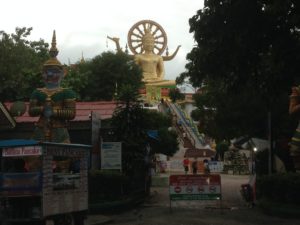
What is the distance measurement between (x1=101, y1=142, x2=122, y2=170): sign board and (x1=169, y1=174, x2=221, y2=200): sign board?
1.93 meters

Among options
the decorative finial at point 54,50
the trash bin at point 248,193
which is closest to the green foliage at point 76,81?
the decorative finial at point 54,50

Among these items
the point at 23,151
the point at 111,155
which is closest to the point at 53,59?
the point at 111,155

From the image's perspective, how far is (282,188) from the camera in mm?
16641

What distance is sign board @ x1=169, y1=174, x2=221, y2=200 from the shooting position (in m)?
17.8

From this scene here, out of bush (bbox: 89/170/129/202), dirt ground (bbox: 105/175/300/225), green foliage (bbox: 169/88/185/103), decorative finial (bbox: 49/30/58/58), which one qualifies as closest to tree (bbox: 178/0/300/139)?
dirt ground (bbox: 105/175/300/225)

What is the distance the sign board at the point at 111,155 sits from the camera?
736 inches

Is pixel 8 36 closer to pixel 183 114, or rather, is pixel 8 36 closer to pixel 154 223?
pixel 154 223

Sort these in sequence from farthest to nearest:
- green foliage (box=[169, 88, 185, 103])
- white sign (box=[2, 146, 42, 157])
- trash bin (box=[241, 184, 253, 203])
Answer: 1. green foliage (box=[169, 88, 185, 103])
2. trash bin (box=[241, 184, 253, 203])
3. white sign (box=[2, 146, 42, 157])

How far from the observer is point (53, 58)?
1966cm

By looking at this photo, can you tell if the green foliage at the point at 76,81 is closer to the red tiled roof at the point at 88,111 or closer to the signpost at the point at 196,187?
the red tiled roof at the point at 88,111

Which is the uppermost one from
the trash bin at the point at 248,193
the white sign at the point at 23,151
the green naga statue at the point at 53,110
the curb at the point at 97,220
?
the green naga statue at the point at 53,110

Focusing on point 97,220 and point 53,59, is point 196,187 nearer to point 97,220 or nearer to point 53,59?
point 97,220

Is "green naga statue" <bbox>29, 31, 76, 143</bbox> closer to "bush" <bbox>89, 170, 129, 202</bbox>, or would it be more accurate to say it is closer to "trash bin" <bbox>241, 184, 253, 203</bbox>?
"bush" <bbox>89, 170, 129, 202</bbox>

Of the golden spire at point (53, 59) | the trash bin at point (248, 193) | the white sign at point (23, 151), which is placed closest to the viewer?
the white sign at point (23, 151)
